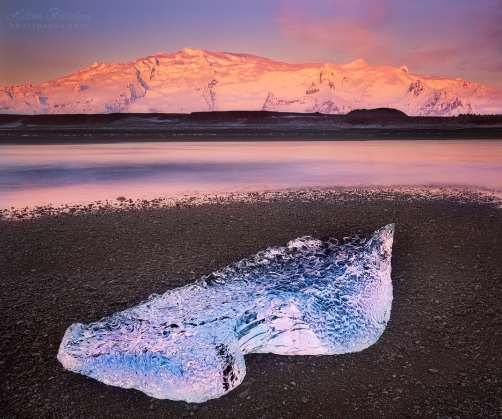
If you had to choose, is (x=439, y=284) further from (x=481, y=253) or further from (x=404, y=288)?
(x=481, y=253)

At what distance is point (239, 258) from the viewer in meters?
7.29

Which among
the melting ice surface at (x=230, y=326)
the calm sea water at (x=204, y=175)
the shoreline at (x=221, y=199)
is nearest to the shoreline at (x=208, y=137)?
the calm sea water at (x=204, y=175)

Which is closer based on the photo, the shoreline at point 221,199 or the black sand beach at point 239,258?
the black sand beach at point 239,258

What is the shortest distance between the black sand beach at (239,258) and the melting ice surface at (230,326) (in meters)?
0.14

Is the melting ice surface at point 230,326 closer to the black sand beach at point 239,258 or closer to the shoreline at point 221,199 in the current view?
the black sand beach at point 239,258

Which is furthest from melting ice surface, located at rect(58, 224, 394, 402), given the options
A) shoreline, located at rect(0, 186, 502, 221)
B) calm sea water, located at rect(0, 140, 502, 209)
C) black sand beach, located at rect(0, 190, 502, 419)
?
calm sea water, located at rect(0, 140, 502, 209)

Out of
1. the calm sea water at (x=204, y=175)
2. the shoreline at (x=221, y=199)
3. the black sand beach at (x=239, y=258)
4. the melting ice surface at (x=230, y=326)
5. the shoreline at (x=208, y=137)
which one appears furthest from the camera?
the shoreline at (x=208, y=137)

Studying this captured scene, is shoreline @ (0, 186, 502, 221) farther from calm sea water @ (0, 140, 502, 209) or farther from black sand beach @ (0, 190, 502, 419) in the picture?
calm sea water @ (0, 140, 502, 209)

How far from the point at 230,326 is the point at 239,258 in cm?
298

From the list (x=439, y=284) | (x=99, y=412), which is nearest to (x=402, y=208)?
(x=439, y=284)

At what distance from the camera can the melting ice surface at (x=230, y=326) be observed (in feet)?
12.7

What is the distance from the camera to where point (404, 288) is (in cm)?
609

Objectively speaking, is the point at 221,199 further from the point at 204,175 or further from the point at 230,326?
the point at 230,326

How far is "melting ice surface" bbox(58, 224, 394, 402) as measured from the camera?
3.88m
